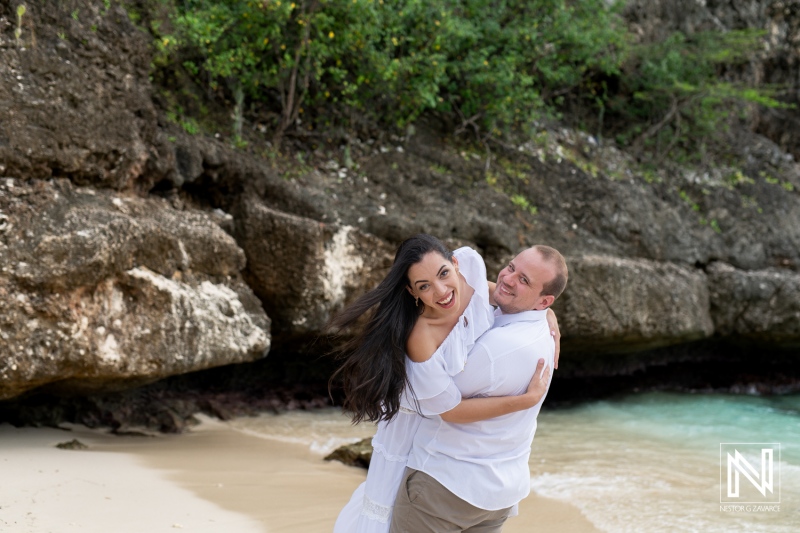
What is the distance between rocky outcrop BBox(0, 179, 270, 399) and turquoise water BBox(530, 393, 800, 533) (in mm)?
3105

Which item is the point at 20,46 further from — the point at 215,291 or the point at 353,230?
the point at 353,230

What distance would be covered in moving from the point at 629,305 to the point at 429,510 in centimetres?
723

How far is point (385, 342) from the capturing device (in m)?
2.91

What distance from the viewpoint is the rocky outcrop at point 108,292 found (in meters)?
5.39

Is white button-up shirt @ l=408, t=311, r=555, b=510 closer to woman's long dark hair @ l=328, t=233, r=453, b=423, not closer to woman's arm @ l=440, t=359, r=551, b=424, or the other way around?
woman's arm @ l=440, t=359, r=551, b=424

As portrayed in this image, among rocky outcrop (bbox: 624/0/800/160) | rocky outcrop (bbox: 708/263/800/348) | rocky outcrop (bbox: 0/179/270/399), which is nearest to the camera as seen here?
rocky outcrop (bbox: 0/179/270/399)

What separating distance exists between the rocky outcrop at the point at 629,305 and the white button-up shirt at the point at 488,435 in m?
6.25

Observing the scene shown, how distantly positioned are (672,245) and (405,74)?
448 centimetres

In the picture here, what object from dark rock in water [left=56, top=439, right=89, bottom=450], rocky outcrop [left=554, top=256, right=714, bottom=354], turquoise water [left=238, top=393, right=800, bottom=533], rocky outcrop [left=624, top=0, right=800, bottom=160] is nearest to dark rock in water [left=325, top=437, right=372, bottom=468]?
turquoise water [left=238, top=393, right=800, bottom=533]

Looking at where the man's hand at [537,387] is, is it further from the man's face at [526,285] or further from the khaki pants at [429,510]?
the khaki pants at [429,510]

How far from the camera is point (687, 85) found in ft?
36.7

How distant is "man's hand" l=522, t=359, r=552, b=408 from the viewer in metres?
2.87

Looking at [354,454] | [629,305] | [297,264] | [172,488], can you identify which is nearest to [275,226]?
[297,264]

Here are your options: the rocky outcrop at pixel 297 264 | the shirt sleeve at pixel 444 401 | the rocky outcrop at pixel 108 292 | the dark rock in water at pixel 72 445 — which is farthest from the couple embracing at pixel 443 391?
the rocky outcrop at pixel 297 264
